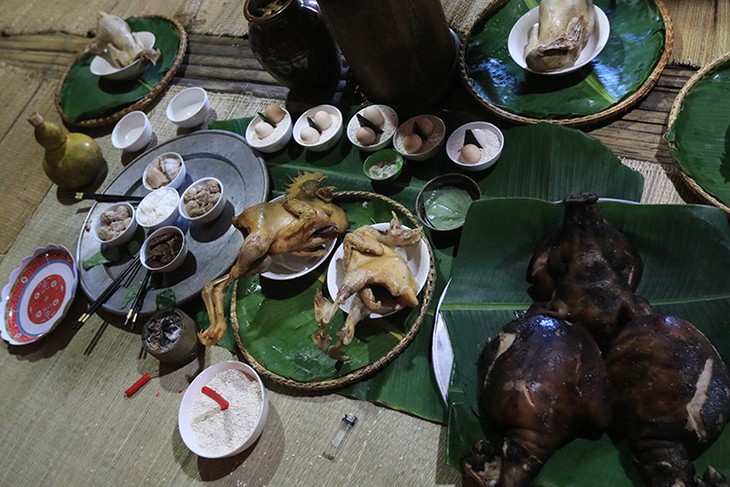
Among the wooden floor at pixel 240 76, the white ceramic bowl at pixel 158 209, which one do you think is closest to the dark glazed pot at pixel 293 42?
the wooden floor at pixel 240 76

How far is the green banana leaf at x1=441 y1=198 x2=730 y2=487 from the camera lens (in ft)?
6.45

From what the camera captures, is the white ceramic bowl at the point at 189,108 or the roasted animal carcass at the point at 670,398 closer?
the roasted animal carcass at the point at 670,398

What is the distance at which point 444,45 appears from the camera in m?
3.06

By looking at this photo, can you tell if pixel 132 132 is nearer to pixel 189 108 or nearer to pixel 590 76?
pixel 189 108

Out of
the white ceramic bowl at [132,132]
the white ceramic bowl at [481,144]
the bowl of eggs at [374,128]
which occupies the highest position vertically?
the white ceramic bowl at [481,144]

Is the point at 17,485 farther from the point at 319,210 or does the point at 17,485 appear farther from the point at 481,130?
the point at 481,130

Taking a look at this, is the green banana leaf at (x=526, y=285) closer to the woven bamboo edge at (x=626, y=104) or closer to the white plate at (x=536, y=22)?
the woven bamboo edge at (x=626, y=104)

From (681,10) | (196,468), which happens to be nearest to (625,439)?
(196,468)

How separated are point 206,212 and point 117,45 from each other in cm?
198

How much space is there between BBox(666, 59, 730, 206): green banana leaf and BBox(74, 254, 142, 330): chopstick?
116 inches

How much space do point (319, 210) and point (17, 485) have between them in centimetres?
216

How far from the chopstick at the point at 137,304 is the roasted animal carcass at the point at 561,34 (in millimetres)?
2473

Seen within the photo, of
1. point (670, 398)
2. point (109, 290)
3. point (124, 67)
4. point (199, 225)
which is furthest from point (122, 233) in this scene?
point (670, 398)

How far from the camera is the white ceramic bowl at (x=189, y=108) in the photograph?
12.8 ft
